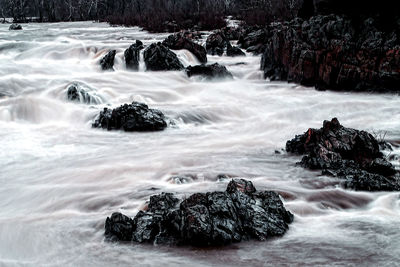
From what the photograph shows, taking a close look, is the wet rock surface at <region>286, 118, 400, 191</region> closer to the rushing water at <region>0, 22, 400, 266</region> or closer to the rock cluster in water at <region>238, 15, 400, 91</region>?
the rushing water at <region>0, 22, 400, 266</region>

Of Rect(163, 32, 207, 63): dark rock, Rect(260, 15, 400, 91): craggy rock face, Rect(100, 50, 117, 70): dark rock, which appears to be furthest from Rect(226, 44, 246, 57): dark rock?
Rect(100, 50, 117, 70): dark rock

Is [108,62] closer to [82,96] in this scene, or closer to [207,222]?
[82,96]

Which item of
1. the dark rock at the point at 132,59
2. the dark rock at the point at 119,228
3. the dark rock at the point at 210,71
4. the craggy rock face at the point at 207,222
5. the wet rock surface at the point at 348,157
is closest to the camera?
the craggy rock face at the point at 207,222

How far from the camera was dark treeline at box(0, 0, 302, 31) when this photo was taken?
33006 millimetres

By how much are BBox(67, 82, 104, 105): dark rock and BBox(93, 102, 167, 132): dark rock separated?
239 cm

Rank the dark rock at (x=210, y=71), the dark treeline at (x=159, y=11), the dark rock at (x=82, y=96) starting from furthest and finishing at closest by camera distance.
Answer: the dark treeline at (x=159, y=11), the dark rock at (x=210, y=71), the dark rock at (x=82, y=96)

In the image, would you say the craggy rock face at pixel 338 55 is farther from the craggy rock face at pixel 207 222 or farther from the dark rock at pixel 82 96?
the craggy rock face at pixel 207 222

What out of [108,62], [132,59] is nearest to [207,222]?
[108,62]

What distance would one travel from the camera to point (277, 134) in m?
10.8

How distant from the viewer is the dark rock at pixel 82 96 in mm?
13422

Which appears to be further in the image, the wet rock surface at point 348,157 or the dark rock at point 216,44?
the dark rock at point 216,44

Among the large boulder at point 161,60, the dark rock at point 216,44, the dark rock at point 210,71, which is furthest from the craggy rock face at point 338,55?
the dark rock at point 216,44

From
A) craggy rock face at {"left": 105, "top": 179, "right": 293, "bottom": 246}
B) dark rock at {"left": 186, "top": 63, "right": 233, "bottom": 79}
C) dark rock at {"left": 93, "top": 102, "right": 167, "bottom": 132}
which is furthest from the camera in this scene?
dark rock at {"left": 186, "top": 63, "right": 233, "bottom": 79}

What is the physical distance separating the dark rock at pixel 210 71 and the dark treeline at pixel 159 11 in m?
13.8
